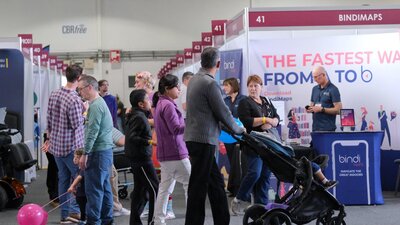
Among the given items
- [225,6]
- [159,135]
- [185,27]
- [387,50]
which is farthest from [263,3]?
[159,135]

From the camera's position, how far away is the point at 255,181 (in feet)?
17.0

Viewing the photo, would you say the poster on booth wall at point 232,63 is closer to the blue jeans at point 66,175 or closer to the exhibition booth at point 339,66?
the exhibition booth at point 339,66

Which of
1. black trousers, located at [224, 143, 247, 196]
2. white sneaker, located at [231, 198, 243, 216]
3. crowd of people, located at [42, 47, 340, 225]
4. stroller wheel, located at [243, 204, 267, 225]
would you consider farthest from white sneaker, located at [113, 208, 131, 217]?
stroller wheel, located at [243, 204, 267, 225]

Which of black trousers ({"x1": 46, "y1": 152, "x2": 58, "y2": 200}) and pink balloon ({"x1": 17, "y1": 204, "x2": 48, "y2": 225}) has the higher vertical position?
pink balloon ({"x1": 17, "y1": 204, "x2": 48, "y2": 225})

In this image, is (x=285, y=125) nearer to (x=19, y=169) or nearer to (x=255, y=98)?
(x=255, y=98)

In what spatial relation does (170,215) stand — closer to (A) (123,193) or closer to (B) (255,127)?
(B) (255,127)

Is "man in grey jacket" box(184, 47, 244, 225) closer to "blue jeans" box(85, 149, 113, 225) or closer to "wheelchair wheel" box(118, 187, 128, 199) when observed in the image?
"blue jeans" box(85, 149, 113, 225)

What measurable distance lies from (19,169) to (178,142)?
9.00 feet

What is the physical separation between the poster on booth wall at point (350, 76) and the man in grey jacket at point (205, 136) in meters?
2.88

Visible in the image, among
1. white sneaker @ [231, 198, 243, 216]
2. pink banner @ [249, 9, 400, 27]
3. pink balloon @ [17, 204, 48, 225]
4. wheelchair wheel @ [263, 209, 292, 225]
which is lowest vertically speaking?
white sneaker @ [231, 198, 243, 216]

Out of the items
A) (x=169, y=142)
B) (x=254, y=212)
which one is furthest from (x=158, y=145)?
(x=254, y=212)

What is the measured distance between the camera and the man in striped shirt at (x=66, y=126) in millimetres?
4996

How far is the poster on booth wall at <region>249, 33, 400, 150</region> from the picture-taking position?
680 centimetres

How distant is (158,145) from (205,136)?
766mm
